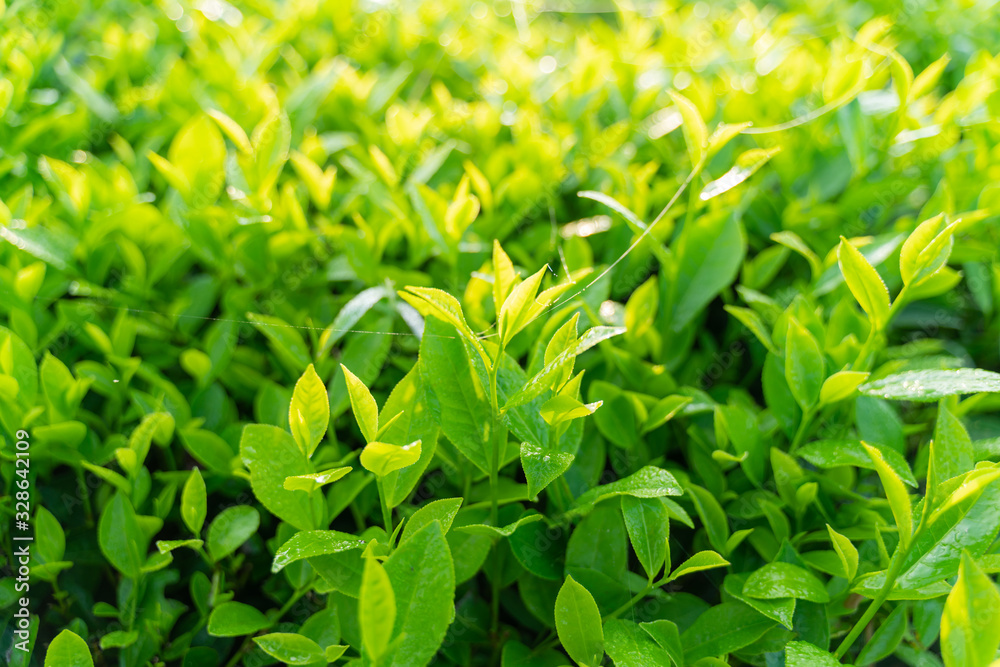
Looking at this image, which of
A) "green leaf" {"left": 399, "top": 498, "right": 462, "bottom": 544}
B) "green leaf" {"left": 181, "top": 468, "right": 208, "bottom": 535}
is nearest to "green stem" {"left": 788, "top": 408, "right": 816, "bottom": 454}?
"green leaf" {"left": 399, "top": 498, "right": 462, "bottom": 544}

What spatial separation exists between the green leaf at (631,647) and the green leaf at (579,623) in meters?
0.02

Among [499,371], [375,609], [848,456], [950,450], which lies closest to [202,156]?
[499,371]

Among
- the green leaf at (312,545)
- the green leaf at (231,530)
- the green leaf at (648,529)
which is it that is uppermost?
the green leaf at (312,545)

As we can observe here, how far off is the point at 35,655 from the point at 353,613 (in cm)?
56

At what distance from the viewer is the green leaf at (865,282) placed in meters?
1.00

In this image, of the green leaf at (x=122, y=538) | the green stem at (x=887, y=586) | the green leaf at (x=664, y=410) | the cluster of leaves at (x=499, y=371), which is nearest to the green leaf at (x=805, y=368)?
the cluster of leaves at (x=499, y=371)

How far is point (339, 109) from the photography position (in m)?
1.92

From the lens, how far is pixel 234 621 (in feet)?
3.29

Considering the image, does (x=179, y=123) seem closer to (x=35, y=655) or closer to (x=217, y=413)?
(x=217, y=413)

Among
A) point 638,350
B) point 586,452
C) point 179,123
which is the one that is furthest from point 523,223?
point 179,123

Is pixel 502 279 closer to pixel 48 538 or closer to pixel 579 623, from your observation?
pixel 579 623

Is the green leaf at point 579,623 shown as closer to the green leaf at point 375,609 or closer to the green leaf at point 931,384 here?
the green leaf at point 375,609

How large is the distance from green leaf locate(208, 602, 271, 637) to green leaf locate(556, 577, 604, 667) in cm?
43

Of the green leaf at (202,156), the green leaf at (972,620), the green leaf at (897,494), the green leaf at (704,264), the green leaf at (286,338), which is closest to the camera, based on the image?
the green leaf at (972,620)
